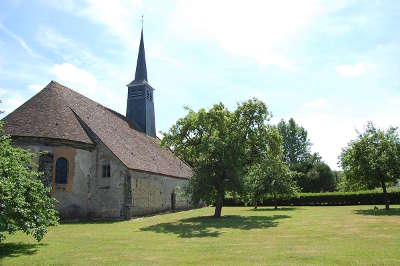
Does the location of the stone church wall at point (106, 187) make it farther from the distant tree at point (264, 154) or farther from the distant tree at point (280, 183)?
the distant tree at point (280, 183)

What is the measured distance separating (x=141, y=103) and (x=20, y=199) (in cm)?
3227

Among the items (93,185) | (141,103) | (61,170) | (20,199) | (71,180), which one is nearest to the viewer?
(20,199)

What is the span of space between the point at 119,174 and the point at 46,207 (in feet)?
44.9

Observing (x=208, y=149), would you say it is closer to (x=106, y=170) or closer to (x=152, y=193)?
(x=106, y=170)

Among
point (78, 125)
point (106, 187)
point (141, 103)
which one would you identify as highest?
point (141, 103)

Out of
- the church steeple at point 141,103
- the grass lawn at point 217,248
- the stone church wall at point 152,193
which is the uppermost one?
the church steeple at point 141,103

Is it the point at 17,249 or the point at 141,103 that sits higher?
the point at 141,103

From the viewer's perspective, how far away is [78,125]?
1094 inches

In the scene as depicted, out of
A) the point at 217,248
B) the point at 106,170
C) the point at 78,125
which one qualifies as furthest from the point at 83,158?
the point at 217,248

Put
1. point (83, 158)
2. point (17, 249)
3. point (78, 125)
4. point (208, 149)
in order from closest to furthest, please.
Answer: point (17, 249)
point (208, 149)
point (83, 158)
point (78, 125)

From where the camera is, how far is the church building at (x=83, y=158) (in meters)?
25.2

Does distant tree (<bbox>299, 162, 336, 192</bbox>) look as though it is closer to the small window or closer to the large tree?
the large tree

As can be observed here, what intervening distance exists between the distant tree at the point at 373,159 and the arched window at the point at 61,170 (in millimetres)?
21295

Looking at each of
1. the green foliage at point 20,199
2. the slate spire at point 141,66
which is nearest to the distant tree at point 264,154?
the green foliage at point 20,199
